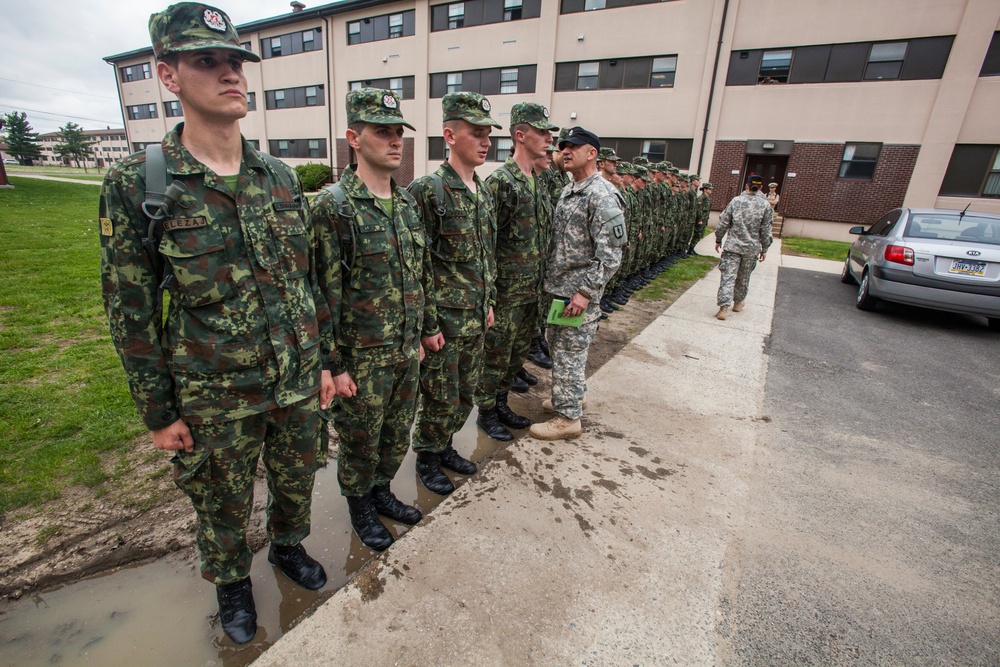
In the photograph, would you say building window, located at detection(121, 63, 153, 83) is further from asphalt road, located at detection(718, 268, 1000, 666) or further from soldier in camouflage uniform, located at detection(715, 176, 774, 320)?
asphalt road, located at detection(718, 268, 1000, 666)

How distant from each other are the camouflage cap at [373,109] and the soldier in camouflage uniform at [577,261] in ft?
4.18

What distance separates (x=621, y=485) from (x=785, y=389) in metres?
2.48

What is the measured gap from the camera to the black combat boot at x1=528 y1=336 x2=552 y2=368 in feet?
15.7

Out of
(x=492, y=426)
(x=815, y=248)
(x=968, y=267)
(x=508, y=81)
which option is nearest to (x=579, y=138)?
(x=492, y=426)

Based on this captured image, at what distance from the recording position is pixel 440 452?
2.94 metres

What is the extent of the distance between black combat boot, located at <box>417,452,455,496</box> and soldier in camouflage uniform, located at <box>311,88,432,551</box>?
0.46 m

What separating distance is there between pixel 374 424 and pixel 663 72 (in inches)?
743

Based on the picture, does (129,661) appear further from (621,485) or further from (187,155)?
(621,485)

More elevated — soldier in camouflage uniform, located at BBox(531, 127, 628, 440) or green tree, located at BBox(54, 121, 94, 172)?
green tree, located at BBox(54, 121, 94, 172)

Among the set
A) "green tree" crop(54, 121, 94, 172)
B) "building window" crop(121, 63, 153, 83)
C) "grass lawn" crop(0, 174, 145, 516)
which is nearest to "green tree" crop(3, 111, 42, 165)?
"green tree" crop(54, 121, 94, 172)

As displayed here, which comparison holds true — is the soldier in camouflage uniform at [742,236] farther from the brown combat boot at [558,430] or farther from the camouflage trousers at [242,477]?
the camouflage trousers at [242,477]

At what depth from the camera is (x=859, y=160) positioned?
15000 mm

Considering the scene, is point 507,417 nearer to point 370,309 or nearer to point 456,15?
point 370,309

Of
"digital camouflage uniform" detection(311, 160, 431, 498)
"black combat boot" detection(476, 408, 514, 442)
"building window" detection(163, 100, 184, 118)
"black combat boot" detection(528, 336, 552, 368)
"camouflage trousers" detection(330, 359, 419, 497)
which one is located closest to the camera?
"digital camouflage uniform" detection(311, 160, 431, 498)
